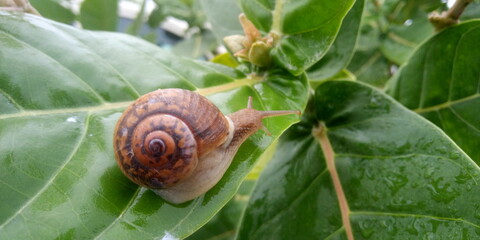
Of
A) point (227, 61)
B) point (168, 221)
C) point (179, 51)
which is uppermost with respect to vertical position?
point (227, 61)

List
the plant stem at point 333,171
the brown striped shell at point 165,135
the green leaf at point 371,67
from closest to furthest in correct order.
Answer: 1. the brown striped shell at point 165,135
2. the plant stem at point 333,171
3. the green leaf at point 371,67

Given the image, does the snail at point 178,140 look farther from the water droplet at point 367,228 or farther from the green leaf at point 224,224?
the green leaf at point 224,224

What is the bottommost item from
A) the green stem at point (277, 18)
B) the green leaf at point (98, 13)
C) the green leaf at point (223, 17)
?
the green leaf at point (98, 13)

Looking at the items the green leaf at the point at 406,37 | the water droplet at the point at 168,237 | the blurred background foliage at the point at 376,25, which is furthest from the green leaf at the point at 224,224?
the water droplet at the point at 168,237

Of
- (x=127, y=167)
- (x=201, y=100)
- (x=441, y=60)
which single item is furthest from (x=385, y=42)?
(x=127, y=167)

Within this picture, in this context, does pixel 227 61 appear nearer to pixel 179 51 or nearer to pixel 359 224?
pixel 359 224

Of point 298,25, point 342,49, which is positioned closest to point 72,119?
point 298,25

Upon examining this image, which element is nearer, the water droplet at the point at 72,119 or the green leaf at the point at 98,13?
the water droplet at the point at 72,119
